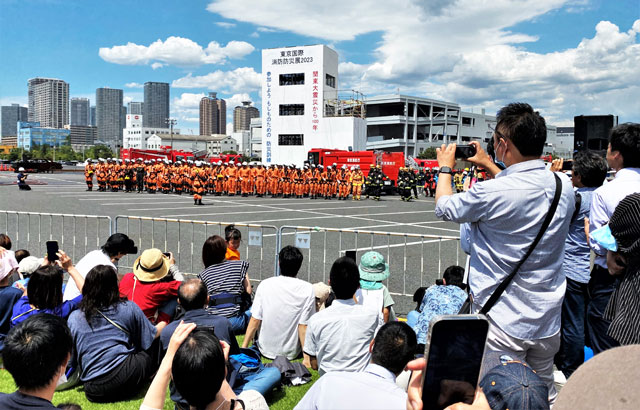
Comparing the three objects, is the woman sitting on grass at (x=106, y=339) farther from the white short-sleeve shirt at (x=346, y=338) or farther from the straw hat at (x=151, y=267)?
the white short-sleeve shirt at (x=346, y=338)

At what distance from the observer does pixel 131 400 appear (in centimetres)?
405

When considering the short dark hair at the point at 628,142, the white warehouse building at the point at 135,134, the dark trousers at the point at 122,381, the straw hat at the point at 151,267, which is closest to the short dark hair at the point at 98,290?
the dark trousers at the point at 122,381

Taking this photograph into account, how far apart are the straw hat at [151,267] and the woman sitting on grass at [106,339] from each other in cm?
78

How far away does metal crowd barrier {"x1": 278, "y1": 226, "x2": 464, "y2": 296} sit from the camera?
23.7 ft

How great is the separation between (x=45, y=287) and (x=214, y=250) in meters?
1.74

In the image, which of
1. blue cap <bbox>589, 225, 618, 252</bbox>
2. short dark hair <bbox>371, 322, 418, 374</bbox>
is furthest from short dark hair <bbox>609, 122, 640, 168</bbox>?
short dark hair <bbox>371, 322, 418, 374</bbox>

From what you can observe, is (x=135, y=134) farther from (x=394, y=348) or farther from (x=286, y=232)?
(x=394, y=348)

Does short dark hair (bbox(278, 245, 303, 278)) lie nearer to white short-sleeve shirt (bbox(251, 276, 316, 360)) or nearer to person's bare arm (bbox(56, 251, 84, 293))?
white short-sleeve shirt (bbox(251, 276, 316, 360))

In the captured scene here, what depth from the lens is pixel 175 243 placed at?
1092 cm

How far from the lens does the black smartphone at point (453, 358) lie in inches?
55.3

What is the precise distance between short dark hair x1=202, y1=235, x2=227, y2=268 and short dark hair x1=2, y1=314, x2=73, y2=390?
3.01 meters

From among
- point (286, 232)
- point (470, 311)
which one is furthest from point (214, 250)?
point (286, 232)

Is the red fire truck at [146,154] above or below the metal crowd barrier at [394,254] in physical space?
above

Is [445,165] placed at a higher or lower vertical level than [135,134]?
lower
